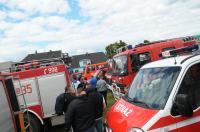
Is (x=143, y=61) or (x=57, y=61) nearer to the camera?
(x=57, y=61)

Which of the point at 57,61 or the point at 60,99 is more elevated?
the point at 57,61

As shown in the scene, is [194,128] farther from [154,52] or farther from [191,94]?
[154,52]

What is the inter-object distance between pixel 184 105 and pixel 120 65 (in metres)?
10.2

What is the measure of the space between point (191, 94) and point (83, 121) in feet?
7.58

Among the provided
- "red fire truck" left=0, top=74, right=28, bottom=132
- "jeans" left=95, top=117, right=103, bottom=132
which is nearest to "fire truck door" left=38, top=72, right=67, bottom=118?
"jeans" left=95, top=117, right=103, bottom=132

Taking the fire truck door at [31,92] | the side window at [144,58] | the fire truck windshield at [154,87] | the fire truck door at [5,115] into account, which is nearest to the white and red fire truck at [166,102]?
the fire truck windshield at [154,87]

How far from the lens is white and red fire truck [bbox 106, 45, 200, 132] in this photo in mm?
4668

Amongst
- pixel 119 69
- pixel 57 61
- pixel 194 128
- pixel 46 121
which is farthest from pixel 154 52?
pixel 194 128

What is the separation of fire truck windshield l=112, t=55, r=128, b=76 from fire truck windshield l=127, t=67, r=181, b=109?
7.82 metres

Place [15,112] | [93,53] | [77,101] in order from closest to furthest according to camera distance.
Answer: [77,101], [15,112], [93,53]

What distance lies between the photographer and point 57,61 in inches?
463

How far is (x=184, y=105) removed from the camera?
4.51 metres

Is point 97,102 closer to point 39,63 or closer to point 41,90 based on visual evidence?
point 41,90

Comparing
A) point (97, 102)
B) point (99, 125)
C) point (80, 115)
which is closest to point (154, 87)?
point (80, 115)
